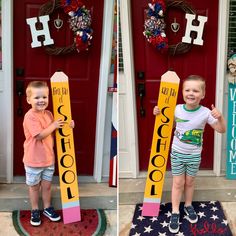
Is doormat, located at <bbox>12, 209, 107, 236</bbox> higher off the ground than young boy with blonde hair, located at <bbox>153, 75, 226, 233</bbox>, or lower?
lower

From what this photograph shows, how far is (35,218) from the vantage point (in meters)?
3.05

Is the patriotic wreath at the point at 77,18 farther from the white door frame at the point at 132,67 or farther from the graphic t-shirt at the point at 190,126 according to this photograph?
the graphic t-shirt at the point at 190,126

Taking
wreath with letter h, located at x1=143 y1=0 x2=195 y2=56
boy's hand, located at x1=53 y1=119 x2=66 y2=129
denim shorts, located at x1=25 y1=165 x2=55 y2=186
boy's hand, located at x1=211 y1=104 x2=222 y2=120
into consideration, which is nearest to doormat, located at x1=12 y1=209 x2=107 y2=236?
denim shorts, located at x1=25 y1=165 x2=55 y2=186

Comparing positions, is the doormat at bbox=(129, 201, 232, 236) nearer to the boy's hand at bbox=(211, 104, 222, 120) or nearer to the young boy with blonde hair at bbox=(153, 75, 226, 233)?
the young boy with blonde hair at bbox=(153, 75, 226, 233)

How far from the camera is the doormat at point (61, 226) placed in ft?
9.68

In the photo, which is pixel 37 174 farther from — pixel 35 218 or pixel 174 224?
pixel 174 224

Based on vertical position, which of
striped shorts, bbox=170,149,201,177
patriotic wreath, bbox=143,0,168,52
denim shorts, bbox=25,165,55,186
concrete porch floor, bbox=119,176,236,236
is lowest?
concrete porch floor, bbox=119,176,236,236

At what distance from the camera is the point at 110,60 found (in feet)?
10.9

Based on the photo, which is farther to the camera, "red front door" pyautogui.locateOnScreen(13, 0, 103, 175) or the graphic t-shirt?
"red front door" pyautogui.locateOnScreen(13, 0, 103, 175)

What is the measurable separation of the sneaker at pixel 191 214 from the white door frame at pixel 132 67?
2.15 ft

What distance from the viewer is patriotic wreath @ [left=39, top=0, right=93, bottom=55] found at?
10.2 feet

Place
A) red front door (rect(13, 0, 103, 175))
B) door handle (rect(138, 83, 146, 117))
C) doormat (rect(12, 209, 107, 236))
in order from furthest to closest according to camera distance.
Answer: door handle (rect(138, 83, 146, 117)) < red front door (rect(13, 0, 103, 175)) < doormat (rect(12, 209, 107, 236))

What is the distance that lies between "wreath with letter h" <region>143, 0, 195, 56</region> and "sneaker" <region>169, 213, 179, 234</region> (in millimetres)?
1459

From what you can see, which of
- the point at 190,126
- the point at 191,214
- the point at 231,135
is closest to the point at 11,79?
the point at 190,126
